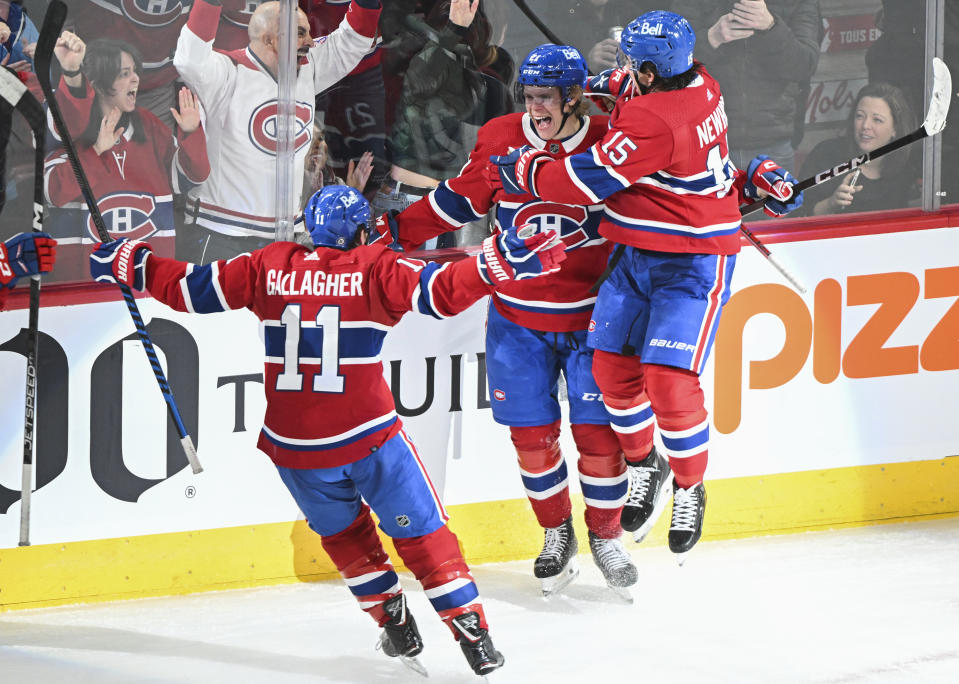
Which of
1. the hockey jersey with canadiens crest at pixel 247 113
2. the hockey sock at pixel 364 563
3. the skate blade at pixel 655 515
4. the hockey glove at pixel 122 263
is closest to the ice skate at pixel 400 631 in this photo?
the hockey sock at pixel 364 563

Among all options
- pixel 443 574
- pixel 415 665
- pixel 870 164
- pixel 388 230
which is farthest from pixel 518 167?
pixel 870 164

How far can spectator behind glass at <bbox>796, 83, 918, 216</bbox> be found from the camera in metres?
5.08

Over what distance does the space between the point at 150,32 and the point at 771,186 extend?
1.88 metres

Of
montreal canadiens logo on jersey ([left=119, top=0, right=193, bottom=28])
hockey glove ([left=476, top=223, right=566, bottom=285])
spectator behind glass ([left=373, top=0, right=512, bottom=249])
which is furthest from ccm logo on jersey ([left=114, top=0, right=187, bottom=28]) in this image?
hockey glove ([left=476, top=223, right=566, bottom=285])

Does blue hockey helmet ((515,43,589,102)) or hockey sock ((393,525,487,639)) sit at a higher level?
blue hockey helmet ((515,43,589,102))

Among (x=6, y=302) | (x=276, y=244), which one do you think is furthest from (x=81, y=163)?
(x=276, y=244)

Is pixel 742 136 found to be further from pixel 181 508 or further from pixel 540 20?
pixel 181 508

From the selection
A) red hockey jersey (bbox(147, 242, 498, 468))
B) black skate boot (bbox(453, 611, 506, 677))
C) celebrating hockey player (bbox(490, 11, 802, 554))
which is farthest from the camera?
celebrating hockey player (bbox(490, 11, 802, 554))

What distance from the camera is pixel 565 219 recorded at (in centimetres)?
429

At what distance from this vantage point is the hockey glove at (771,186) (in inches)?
165

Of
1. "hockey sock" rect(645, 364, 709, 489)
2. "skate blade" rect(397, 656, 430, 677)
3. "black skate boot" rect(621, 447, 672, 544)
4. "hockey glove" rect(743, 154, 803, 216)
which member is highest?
"hockey glove" rect(743, 154, 803, 216)

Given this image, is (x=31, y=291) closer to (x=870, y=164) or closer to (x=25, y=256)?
(x=25, y=256)

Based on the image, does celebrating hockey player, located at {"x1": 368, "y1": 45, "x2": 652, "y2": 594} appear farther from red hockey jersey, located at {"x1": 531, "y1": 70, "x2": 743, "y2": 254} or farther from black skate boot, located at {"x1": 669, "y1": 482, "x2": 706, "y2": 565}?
black skate boot, located at {"x1": 669, "y1": 482, "x2": 706, "y2": 565}

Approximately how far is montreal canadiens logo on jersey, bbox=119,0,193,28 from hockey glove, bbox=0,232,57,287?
0.84m
